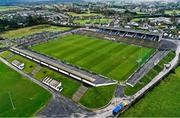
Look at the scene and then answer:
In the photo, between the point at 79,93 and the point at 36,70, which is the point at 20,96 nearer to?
the point at 36,70

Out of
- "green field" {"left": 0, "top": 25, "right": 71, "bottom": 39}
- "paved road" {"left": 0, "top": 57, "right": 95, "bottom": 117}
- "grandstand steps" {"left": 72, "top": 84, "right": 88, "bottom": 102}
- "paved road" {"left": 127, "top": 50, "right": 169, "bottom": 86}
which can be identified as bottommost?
"green field" {"left": 0, "top": 25, "right": 71, "bottom": 39}

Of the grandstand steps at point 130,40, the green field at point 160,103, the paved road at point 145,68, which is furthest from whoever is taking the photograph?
the grandstand steps at point 130,40

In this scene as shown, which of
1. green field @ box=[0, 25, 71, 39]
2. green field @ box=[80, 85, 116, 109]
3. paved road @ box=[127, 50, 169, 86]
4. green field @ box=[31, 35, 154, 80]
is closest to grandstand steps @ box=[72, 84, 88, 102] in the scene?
green field @ box=[80, 85, 116, 109]

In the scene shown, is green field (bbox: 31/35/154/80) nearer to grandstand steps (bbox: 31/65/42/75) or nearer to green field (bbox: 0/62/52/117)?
grandstand steps (bbox: 31/65/42/75)

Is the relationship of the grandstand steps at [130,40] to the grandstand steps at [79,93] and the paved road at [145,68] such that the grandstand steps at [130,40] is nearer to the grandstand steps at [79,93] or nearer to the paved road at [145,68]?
Answer: the paved road at [145,68]

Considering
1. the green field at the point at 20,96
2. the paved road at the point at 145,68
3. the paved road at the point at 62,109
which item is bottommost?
the green field at the point at 20,96

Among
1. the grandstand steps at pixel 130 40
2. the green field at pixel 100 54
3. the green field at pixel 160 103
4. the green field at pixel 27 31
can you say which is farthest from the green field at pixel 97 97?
the green field at pixel 27 31

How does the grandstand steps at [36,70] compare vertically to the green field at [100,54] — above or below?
below
